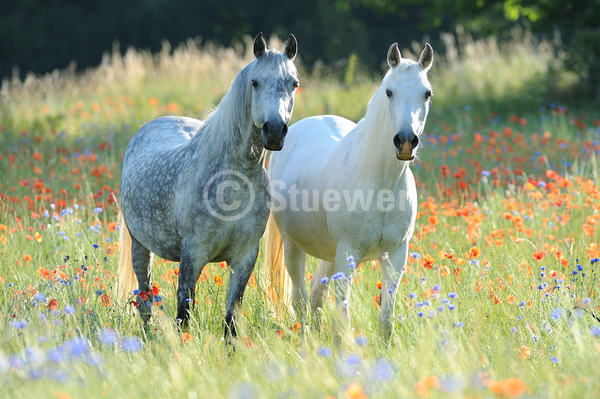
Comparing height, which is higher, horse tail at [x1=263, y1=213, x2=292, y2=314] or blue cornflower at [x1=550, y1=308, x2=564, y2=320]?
blue cornflower at [x1=550, y1=308, x2=564, y2=320]

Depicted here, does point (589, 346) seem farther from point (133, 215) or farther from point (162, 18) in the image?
point (162, 18)

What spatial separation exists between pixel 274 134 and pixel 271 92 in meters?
0.27

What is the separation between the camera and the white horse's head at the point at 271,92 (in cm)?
363

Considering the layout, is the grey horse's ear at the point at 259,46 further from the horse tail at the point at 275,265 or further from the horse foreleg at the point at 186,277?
the horse tail at the point at 275,265

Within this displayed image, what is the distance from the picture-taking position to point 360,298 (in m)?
4.57

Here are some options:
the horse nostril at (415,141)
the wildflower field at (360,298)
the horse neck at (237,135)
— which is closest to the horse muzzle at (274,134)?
the horse neck at (237,135)

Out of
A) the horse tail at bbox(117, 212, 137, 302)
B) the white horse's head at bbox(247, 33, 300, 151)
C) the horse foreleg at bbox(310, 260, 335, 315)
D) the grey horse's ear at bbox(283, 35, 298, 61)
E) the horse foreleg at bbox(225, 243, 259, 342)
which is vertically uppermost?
the grey horse's ear at bbox(283, 35, 298, 61)

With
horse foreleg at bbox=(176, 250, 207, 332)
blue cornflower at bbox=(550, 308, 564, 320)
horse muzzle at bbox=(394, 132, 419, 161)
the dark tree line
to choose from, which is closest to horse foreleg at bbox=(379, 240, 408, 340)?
horse muzzle at bbox=(394, 132, 419, 161)

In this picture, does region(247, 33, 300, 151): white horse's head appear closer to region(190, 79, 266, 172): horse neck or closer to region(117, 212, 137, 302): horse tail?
region(190, 79, 266, 172): horse neck

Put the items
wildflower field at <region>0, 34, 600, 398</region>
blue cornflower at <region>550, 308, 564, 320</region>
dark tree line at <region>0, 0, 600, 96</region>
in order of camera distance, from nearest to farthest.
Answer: wildflower field at <region>0, 34, 600, 398</region> < blue cornflower at <region>550, 308, 564, 320</region> < dark tree line at <region>0, 0, 600, 96</region>

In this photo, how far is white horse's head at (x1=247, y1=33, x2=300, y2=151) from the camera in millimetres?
3635

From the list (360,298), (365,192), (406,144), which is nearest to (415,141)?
(406,144)

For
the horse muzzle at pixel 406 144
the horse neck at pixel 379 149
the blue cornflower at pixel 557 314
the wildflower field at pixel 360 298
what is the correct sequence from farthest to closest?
the horse neck at pixel 379 149
the horse muzzle at pixel 406 144
the blue cornflower at pixel 557 314
the wildflower field at pixel 360 298

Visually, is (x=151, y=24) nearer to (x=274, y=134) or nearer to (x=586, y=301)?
(x=274, y=134)
